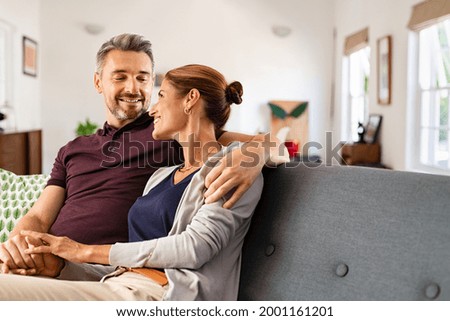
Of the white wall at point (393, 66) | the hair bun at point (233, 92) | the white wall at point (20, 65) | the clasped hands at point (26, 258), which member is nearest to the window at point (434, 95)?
the white wall at point (393, 66)

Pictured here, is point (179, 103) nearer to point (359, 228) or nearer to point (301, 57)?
point (359, 228)

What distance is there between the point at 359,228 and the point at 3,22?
19.0ft

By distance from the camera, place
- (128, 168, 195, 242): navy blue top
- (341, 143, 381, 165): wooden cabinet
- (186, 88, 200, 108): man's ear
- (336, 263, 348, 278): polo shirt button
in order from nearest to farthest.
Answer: (336, 263, 348, 278): polo shirt button
(128, 168, 195, 242): navy blue top
(186, 88, 200, 108): man's ear
(341, 143, 381, 165): wooden cabinet

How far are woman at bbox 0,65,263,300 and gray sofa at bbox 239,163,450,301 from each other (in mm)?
74

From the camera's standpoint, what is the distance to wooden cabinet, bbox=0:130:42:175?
5.69 meters

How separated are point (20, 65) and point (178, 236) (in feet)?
20.1

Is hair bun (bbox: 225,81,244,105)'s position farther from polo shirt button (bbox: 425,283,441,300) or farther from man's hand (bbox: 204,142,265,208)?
polo shirt button (bbox: 425,283,441,300)

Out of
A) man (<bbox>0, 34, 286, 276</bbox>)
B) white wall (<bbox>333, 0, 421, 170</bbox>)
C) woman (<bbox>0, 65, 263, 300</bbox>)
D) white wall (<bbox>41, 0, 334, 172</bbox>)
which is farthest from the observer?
white wall (<bbox>41, 0, 334, 172</bbox>)

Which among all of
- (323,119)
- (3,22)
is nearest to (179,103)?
(3,22)

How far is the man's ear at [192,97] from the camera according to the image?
1759mm

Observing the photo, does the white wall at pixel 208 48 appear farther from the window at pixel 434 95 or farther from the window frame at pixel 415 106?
the window at pixel 434 95

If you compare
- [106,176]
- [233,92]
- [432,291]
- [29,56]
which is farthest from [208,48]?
[432,291]

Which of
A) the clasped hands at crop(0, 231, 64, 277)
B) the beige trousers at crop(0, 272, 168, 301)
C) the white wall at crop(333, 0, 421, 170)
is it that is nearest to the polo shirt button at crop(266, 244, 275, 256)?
the beige trousers at crop(0, 272, 168, 301)

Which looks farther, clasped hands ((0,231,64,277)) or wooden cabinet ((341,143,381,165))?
wooden cabinet ((341,143,381,165))
